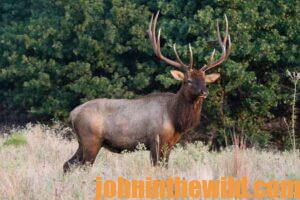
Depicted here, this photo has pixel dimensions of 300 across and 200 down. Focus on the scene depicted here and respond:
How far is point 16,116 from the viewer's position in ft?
72.4

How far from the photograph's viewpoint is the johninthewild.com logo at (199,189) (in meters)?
5.73

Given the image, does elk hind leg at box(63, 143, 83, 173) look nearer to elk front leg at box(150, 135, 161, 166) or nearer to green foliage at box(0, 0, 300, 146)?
elk front leg at box(150, 135, 161, 166)

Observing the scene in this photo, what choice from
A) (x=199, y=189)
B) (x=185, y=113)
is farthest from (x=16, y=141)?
(x=199, y=189)

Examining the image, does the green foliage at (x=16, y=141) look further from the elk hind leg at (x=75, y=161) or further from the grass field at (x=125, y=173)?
the elk hind leg at (x=75, y=161)

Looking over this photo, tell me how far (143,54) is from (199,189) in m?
12.1

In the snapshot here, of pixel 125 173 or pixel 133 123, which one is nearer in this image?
pixel 125 173

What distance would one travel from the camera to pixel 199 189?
19.3 feet

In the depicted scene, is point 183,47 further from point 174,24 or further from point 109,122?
point 109,122

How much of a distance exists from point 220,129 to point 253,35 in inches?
110

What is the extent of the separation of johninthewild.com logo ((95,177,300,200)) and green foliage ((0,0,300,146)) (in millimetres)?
9095

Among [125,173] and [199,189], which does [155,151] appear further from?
[199,189]

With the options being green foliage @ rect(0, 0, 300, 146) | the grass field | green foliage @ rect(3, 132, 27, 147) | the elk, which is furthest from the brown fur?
green foliage @ rect(0, 0, 300, 146)

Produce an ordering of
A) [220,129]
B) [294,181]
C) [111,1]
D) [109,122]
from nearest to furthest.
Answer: [294,181], [109,122], [220,129], [111,1]

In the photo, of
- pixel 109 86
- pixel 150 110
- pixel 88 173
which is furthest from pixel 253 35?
pixel 88 173
